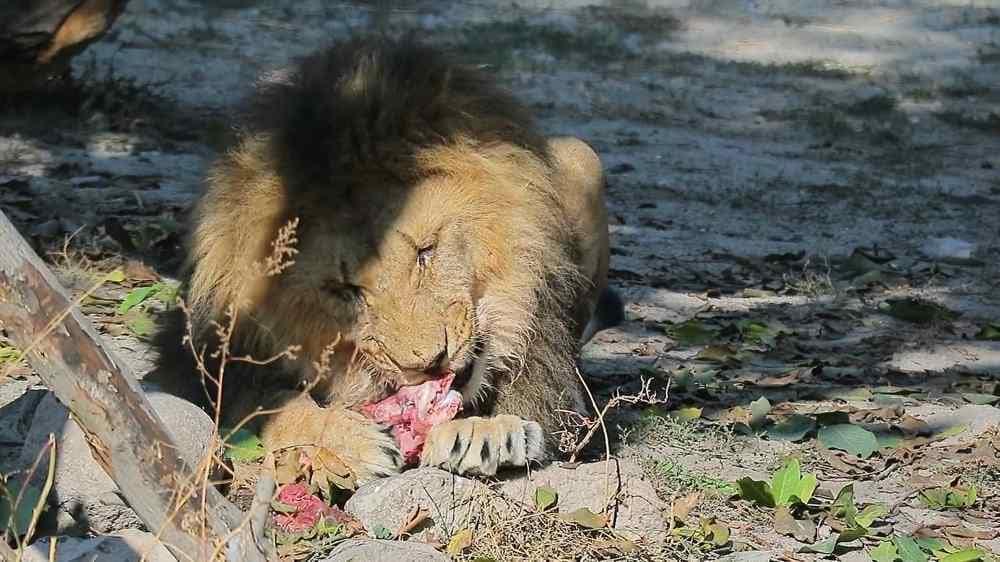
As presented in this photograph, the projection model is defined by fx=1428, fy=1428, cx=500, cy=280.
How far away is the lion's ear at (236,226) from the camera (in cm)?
396

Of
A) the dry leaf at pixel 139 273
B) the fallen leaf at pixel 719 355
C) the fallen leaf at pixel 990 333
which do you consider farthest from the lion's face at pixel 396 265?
the fallen leaf at pixel 990 333

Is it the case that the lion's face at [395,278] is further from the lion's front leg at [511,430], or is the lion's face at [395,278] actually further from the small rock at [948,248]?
the small rock at [948,248]

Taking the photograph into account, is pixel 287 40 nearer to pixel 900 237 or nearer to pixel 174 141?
pixel 174 141

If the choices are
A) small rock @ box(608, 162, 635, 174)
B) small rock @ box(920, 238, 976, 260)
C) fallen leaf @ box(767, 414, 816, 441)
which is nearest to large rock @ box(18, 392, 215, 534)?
fallen leaf @ box(767, 414, 816, 441)

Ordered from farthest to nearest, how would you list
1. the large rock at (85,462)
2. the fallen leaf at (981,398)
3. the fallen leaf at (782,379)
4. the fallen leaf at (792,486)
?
the fallen leaf at (782,379)
the fallen leaf at (981,398)
the fallen leaf at (792,486)
the large rock at (85,462)

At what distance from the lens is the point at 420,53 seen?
4.25m

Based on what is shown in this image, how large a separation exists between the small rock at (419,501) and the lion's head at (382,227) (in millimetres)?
284

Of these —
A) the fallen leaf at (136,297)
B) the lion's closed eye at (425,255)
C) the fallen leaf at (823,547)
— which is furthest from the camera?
the fallen leaf at (136,297)

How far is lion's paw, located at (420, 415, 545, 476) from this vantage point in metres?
3.88

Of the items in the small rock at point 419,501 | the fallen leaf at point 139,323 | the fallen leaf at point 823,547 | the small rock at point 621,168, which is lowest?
the small rock at point 621,168

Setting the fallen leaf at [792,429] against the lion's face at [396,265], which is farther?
the fallen leaf at [792,429]

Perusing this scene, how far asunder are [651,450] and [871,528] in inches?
32.6

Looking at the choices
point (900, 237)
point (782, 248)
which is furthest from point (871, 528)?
point (900, 237)

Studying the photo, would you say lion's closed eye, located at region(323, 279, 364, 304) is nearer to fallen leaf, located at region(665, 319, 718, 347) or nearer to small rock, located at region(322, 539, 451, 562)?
small rock, located at region(322, 539, 451, 562)
